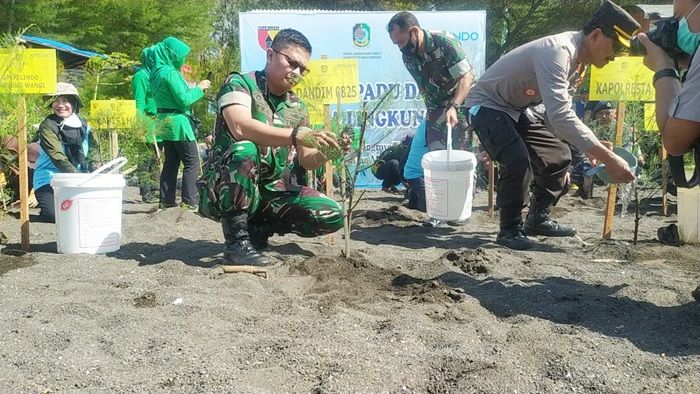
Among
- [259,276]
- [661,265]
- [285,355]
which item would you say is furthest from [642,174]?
[285,355]

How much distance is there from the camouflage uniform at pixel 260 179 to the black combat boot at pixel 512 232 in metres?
1.22

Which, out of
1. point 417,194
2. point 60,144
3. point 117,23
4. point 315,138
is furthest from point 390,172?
point 117,23

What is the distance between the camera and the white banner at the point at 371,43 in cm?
821

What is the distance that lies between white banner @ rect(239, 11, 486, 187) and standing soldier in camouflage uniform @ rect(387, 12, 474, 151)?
2.57 m

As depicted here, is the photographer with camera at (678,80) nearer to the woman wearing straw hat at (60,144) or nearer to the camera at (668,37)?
the camera at (668,37)

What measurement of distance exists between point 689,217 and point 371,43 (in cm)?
498

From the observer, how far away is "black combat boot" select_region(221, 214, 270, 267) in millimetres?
3652

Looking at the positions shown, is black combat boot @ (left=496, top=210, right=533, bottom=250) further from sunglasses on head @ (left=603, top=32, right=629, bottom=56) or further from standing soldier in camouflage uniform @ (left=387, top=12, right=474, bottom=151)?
sunglasses on head @ (left=603, top=32, right=629, bottom=56)

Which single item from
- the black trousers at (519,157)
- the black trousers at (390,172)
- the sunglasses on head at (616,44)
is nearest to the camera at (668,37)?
the sunglasses on head at (616,44)

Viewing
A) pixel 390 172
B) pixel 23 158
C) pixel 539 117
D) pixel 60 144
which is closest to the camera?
pixel 23 158

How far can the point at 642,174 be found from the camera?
5.54m

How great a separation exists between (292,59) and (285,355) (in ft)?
5.79

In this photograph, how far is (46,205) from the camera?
571 cm

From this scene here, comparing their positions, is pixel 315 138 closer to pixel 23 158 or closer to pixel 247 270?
pixel 247 270
